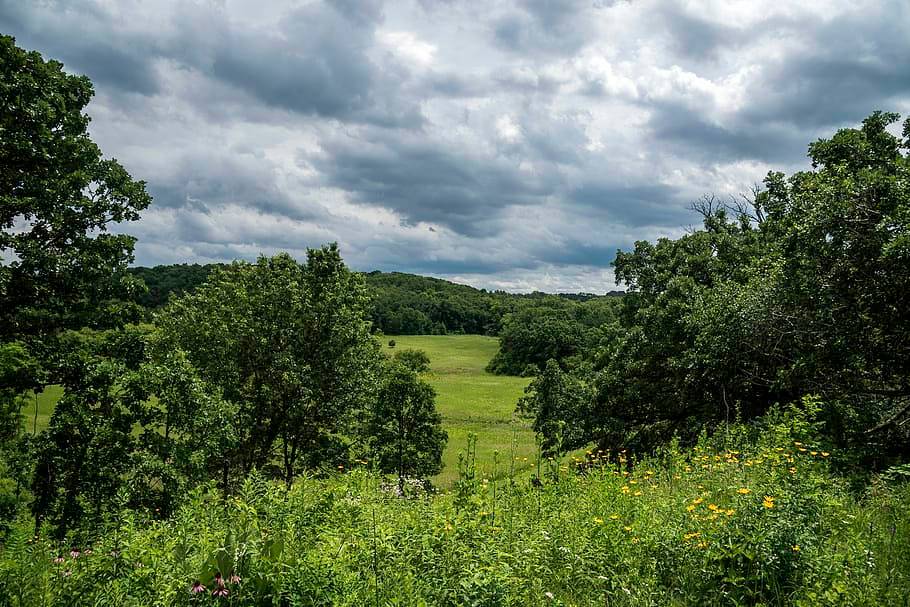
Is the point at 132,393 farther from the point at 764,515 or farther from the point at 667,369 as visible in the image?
the point at 667,369

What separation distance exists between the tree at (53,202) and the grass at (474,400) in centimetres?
1042

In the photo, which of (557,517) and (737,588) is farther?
(557,517)

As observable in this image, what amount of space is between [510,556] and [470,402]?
63.2 meters

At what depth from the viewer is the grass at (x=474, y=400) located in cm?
3698

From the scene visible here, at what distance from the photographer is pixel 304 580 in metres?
4.38

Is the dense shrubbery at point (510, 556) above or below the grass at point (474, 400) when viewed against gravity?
above

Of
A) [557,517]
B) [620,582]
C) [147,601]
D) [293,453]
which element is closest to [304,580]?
[147,601]

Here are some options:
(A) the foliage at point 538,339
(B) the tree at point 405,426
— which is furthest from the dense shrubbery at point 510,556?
(A) the foliage at point 538,339

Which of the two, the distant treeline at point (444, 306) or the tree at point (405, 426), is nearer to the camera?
the tree at point (405, 426)

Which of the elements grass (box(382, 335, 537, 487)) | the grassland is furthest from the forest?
grass (box(382, 335, 537, 487))

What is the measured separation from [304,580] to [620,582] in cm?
274

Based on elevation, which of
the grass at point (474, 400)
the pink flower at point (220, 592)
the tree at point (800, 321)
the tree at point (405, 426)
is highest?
the tree at point (800, 321)

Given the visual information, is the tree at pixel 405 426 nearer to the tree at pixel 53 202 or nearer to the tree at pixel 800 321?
the tree at pixel 800 321

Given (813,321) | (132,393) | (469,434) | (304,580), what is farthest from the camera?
(132,393)
